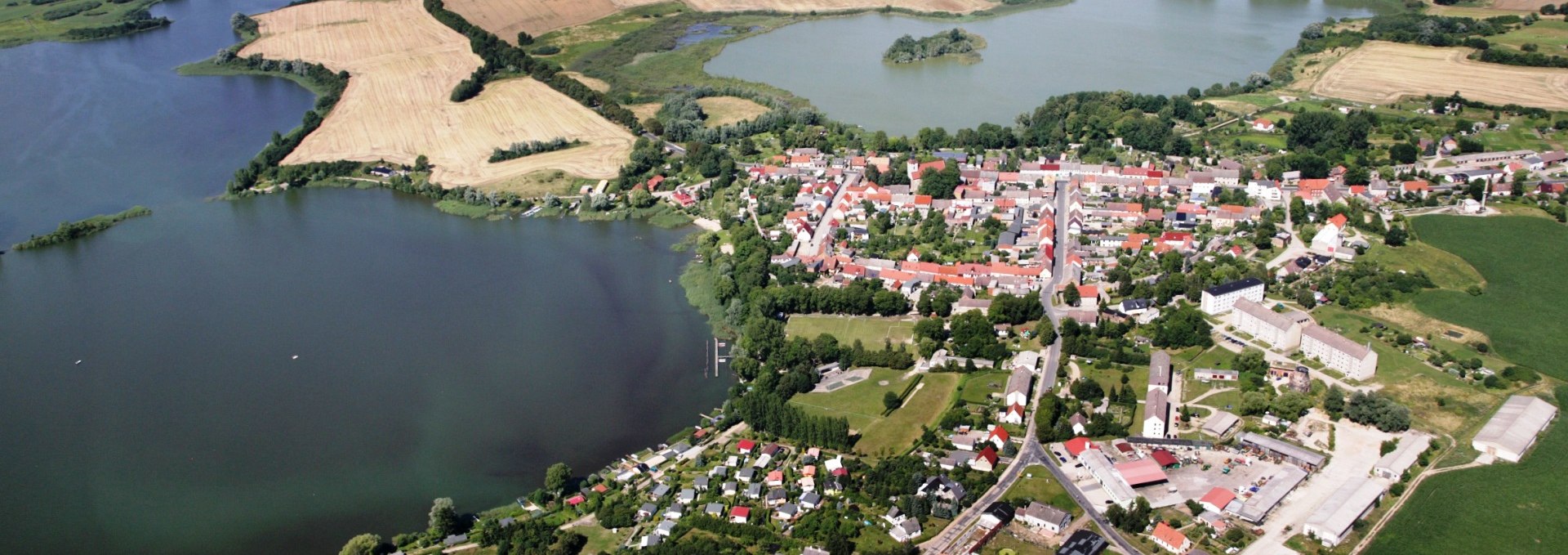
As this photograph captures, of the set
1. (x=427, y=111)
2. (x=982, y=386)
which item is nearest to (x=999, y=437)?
(x=982, y=386)

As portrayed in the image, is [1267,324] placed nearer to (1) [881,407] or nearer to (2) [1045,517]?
(1) [881,407]

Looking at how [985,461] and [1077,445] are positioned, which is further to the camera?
[1077,445]

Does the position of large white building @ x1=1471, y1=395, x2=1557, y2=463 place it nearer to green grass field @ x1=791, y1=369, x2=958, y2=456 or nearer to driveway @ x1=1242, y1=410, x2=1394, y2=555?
driveway @ x1=1242, y1=410, x2=1394, y2=555

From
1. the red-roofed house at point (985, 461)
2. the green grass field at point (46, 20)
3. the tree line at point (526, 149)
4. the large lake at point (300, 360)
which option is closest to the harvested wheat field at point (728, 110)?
the tree line at point (526, 149)

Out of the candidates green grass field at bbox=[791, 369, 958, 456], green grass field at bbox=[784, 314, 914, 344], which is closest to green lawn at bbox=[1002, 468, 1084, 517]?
green grass field at bbox=[791, 369, 958, 456]

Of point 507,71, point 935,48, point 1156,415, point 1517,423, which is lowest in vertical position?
point 1517,423
